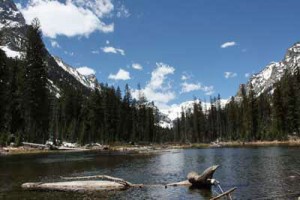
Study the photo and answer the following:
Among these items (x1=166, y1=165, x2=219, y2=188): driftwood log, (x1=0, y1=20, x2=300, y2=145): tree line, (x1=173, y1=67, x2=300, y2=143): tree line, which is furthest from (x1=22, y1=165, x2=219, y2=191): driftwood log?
(x1=173, y1=67, x2=300, y2=143): tree line

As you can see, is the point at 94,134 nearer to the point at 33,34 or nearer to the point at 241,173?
the point at 33,34

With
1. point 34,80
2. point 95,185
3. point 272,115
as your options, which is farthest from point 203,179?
point 272,115

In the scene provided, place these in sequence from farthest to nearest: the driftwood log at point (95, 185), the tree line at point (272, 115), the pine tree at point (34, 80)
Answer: the tree line at point (272, 115) → the pine tree at point (34, 80) → the driftwood log at point (95, 185)

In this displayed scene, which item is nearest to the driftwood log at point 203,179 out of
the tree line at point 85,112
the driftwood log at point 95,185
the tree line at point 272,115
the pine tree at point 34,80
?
the driftwood log at point 95,185

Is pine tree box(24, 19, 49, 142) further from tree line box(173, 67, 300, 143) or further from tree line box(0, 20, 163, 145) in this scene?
tree line box(173, 67, 300, 143)

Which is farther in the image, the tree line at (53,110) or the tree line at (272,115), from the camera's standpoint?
the tree line at (272,115)

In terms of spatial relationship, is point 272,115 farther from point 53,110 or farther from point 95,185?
point 95,185

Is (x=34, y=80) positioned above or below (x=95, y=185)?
above

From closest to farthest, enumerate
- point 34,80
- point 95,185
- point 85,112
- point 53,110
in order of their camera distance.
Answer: point 95,185, point 34,80, point 53,110, point 85,112

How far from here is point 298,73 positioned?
15950 cm

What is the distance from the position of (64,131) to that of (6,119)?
48.0 metres

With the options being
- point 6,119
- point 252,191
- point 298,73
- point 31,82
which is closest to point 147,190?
point 252,191

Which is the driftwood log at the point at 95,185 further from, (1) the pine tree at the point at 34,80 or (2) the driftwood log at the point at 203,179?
(1) the pine tree at the point at 34,80

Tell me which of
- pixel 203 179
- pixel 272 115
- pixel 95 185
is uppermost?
pixel 272 115
